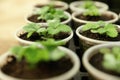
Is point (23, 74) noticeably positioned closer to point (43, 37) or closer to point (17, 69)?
point (17, 69)

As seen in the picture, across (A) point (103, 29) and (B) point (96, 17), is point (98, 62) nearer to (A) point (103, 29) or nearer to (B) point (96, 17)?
(A) point (103, 29)

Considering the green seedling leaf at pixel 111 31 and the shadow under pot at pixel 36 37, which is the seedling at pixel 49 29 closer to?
the shadow under pot at pixel 36 37

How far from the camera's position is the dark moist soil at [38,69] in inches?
27.1

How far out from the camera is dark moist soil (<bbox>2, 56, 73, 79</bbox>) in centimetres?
69

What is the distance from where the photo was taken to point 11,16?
2332mm

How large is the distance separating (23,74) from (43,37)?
0.33 m

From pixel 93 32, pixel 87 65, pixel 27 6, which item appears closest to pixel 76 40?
pixel 93 32

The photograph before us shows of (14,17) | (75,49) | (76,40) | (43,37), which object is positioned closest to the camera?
(43,37)

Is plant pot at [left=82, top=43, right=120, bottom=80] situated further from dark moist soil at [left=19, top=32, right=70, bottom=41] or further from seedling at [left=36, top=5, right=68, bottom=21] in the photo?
seedling at [left=36, top=5, right=68, bottom=21]

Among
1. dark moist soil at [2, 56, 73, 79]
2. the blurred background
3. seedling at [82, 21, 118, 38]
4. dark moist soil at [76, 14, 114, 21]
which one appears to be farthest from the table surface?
dark moist soil at [2, 56, 73, 79]

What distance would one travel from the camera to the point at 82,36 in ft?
3.32

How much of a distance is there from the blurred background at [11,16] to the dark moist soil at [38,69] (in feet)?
2.83

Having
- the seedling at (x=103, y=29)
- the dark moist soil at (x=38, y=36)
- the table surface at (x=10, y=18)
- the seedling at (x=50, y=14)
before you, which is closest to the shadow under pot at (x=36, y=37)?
the dark moist soil at (x=38, y=36)

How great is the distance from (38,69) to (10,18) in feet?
5.48
